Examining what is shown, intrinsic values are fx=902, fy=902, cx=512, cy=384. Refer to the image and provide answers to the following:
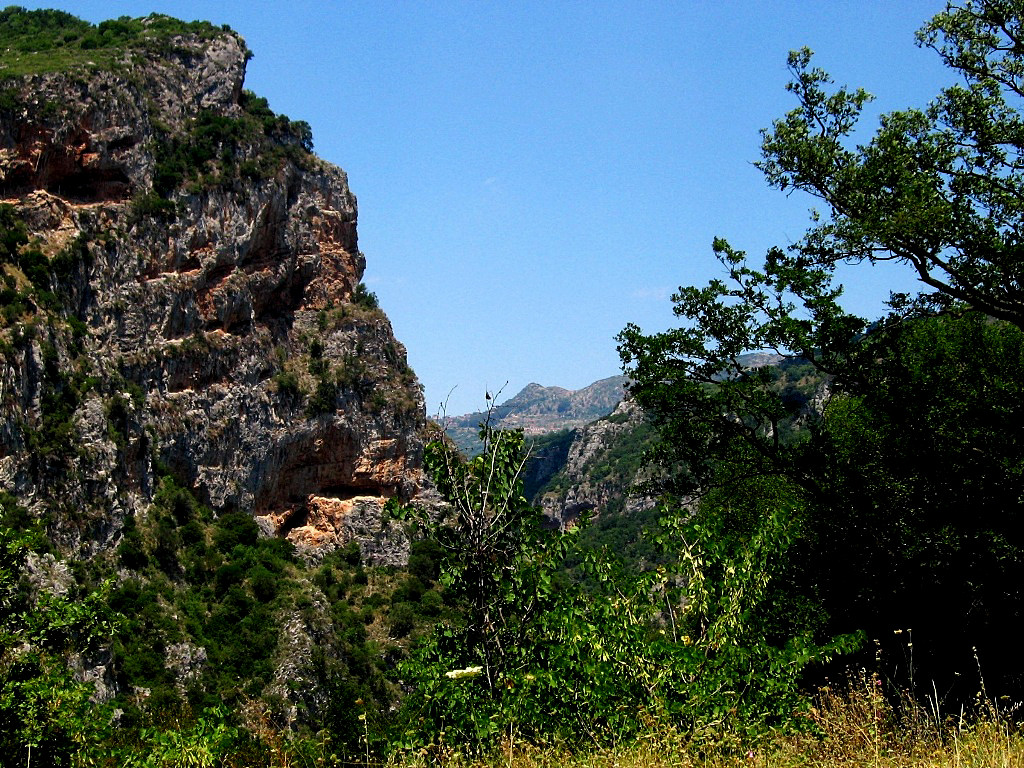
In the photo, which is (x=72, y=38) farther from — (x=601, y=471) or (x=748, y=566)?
(x=601, y=471)

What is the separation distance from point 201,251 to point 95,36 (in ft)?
60.4

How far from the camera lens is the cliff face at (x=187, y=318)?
1663 inches

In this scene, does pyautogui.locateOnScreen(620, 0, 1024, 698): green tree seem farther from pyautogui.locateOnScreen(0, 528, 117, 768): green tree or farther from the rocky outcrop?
the rocky outcrop

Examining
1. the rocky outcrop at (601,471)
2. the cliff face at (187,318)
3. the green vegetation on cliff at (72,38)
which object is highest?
the green vegetation on cliff at (72,38)

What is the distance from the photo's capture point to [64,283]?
45438mm

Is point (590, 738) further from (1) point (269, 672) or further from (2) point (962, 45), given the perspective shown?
(1) point (269, 672)

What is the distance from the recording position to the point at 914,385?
11000 millimetres

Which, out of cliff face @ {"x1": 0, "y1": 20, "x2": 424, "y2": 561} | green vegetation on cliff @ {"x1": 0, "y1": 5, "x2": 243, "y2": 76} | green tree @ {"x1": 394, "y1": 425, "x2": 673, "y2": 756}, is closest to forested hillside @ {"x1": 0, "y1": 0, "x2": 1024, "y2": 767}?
green tree @ {"x1": 394, "y1": 425, "x2": 673, "y2": 756}

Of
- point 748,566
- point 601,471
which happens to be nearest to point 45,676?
point 748,566

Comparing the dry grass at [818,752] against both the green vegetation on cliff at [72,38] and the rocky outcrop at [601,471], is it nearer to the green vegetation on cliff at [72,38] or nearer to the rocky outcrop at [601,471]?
the green vegetation on cliff at [72,38]

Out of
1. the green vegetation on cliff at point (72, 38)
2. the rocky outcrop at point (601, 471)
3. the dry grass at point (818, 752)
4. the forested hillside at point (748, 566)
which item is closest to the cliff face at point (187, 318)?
the green vegetation on cliff at point (72, 38)

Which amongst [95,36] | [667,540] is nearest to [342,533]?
[95,36]

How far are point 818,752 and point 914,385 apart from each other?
21.8 ft

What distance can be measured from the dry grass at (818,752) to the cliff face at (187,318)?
3715cm
